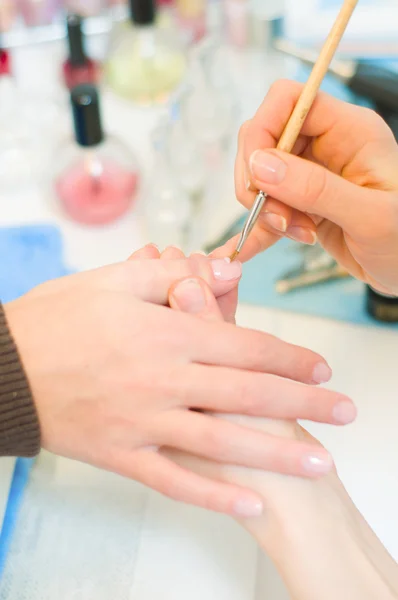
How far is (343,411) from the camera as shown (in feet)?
1.83

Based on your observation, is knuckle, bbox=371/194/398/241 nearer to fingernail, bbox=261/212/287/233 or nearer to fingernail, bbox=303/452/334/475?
fingernail, bbox=261/212/287/233

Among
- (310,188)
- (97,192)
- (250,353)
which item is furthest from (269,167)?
(97,192)

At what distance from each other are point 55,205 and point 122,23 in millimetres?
325

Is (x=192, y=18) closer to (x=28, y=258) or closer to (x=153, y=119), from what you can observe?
(x=153, y=119)

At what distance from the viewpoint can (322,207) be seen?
0.60 meters

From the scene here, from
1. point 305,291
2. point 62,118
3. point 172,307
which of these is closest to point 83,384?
point 172,307

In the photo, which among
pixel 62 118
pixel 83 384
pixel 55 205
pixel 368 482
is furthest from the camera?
pixel 62 118

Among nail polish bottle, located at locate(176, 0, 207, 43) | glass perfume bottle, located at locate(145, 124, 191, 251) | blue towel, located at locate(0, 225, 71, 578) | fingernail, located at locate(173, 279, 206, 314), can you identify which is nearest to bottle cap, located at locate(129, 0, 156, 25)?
nail polish bottle, located at locate(176, 0, 207, 43)

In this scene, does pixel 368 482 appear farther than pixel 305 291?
No

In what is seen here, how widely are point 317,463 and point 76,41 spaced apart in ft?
2.33

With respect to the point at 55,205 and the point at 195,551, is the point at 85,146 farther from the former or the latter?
the point at 195,551

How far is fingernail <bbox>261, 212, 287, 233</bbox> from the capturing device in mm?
638

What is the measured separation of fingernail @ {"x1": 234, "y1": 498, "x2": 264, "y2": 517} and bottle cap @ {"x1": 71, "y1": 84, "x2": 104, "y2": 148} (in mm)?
487

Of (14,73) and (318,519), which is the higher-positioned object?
(14,73)
